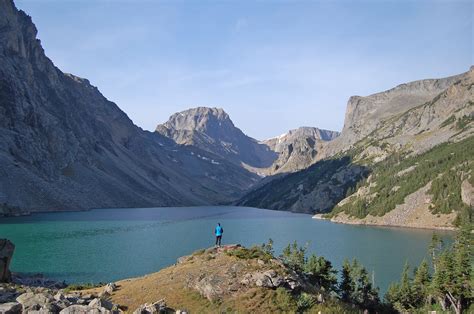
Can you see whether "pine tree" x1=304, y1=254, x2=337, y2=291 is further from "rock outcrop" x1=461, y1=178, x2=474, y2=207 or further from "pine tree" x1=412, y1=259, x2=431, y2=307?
"rock outcrop" x1=461, y1=178, x2=474, y2=207

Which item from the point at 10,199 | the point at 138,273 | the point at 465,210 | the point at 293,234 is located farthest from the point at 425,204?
the point at 10,199

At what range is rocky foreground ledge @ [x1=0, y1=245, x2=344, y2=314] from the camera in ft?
111

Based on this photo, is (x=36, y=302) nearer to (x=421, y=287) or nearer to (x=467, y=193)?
(x=421, y=287)

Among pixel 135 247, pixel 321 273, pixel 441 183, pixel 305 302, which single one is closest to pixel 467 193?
pixel 441 183

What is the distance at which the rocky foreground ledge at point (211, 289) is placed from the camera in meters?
33.8

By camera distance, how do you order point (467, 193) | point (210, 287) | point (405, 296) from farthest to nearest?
1. point (467, 193)
2. point (405, 296)
3. point (210, 287)

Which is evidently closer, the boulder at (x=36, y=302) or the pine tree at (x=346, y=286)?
the boulder at (x=36, y=302)

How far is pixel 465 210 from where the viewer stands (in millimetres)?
149375

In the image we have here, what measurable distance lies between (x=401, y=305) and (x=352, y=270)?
761cm

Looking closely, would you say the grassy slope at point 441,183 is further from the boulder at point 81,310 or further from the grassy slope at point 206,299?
the boulder at point 81,310

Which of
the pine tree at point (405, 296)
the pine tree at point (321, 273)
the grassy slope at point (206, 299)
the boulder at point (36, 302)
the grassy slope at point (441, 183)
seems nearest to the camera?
the boulder at point (36, 302)

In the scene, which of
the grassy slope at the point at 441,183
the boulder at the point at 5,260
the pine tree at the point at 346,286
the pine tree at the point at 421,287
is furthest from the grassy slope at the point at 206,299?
the grassy slope at the point at 441,183

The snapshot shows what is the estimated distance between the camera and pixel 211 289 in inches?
1426

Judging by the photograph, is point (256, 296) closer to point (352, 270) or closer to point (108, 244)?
point (352, 270)
